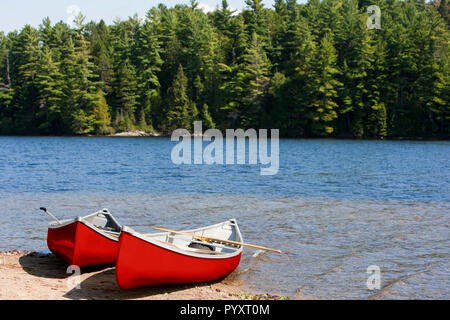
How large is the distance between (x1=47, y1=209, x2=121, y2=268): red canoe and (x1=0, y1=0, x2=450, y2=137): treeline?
6968 centimetres

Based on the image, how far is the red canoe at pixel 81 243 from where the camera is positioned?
38.0 feet

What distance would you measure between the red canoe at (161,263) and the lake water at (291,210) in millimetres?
912

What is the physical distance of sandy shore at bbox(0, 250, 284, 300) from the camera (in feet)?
33.0

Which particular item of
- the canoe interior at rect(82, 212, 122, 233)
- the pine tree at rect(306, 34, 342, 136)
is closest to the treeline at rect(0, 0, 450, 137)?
the pine tree at rect(306, 34, 342, 136)

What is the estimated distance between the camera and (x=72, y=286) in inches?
424

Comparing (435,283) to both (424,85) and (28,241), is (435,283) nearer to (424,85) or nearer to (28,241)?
(28,241)

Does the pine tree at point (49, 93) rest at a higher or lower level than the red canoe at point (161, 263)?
higher

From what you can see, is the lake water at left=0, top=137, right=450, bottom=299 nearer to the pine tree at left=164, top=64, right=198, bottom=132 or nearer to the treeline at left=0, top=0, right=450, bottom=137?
the treeline at left=0, top=0, right=450, bottom=137

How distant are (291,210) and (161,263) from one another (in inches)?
449

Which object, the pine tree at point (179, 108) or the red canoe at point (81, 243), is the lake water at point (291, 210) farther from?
the pine tree at point (179, 108)

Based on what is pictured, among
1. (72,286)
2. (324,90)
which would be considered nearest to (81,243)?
(72,286)

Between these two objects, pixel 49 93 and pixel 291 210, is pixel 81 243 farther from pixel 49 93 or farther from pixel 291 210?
pixel 49 93

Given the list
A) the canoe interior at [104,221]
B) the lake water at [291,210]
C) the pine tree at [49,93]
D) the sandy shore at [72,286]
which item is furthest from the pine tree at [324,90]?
the sandy shore at [72,286]

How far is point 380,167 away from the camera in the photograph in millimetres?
38375
